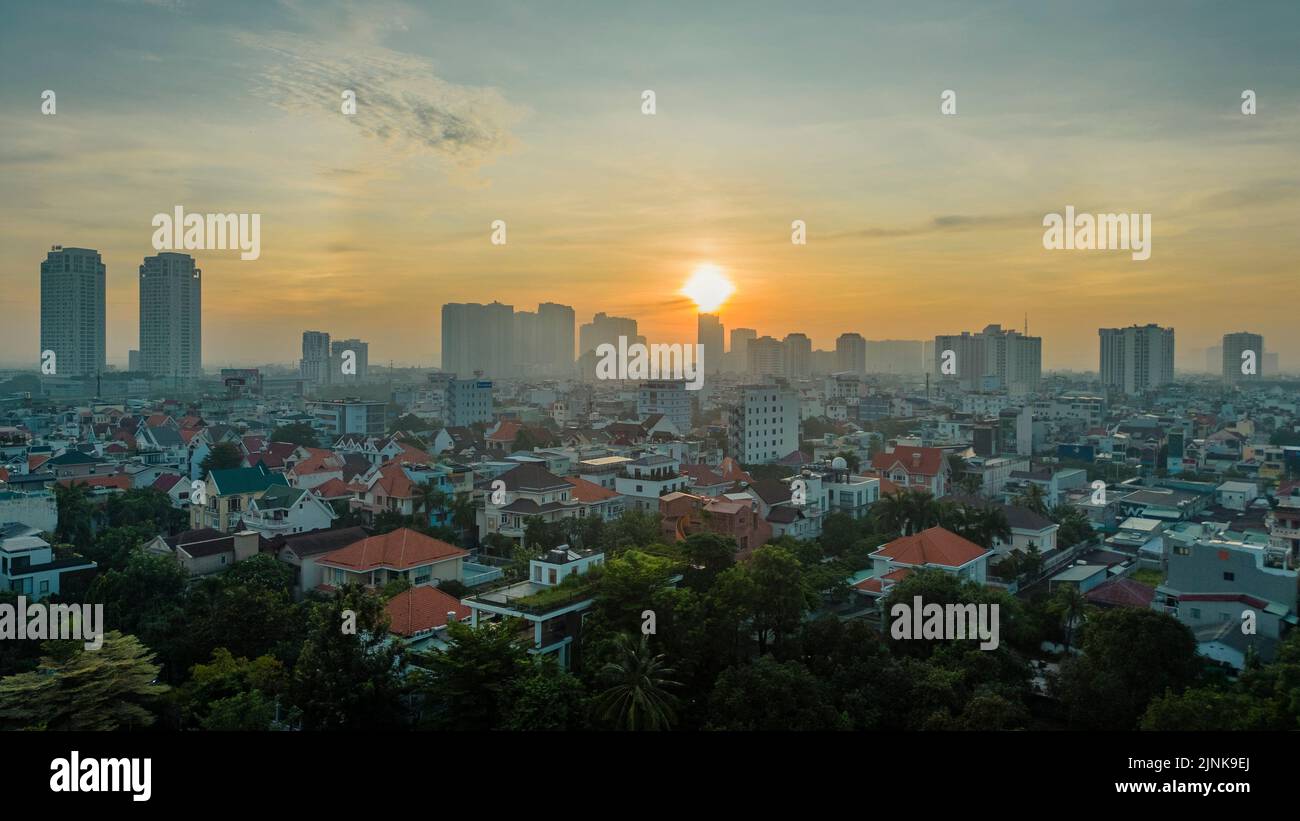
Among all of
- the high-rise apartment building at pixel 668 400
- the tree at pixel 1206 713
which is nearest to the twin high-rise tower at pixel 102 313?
the high-rise apartment building at pixel 668 400

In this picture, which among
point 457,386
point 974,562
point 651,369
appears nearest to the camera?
point 974,562

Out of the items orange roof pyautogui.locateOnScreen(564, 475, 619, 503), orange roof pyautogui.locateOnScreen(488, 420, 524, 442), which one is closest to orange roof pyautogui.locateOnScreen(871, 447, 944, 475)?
orange roof pyautogui.locateOnScreen(564, 475, 619, 503)

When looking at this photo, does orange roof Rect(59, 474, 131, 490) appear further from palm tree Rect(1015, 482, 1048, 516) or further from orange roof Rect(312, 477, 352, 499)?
palm tree Rect(1015, 482, 1048, 516)

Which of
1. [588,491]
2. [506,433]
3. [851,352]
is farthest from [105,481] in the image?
[851,352]

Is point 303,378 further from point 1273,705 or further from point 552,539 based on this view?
point 1273,705
